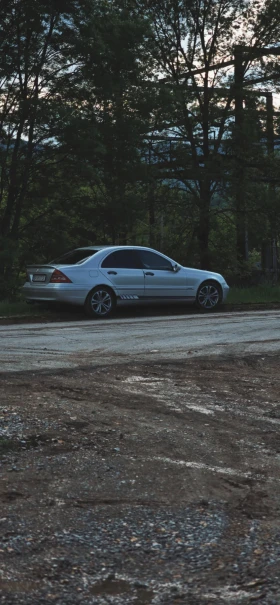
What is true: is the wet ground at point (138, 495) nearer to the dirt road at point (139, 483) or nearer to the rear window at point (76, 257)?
the dirt road at point (139, 483)

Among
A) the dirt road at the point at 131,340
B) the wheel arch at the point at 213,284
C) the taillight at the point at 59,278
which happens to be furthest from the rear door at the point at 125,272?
the wheel arch at the point at 213,284

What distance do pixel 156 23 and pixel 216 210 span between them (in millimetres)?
6342

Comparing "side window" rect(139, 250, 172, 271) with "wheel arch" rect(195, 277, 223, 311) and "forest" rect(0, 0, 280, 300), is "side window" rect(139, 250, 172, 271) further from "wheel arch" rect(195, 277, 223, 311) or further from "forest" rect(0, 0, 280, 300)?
"forest" rect(0, 0, 280, 300)

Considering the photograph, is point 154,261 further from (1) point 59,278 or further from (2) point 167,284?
(1) point 59,278

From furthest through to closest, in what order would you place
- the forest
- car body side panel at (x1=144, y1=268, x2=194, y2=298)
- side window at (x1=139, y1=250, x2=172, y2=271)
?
the forest, side window at (x1=139, y1=250, x2=172, y2=271), car body side panel at (x1=144, y1=268, x2=194, y2=298)

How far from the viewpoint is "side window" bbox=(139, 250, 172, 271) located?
19641 millimetres

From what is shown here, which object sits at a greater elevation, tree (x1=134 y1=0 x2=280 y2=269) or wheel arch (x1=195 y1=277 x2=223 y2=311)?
tree (x1=134 y1=0 x2=280 y2=269)

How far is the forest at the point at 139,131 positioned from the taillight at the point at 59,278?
9.13 ft

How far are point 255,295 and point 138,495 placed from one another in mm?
19138

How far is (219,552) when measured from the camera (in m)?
3.97

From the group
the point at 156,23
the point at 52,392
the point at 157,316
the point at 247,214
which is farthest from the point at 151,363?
the point at 156,23

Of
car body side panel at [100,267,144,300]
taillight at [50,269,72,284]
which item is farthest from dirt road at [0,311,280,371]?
taillight at [50,269,72,284]

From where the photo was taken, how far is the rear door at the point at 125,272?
1877 centimetres

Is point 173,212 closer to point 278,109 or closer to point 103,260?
point 278,109
